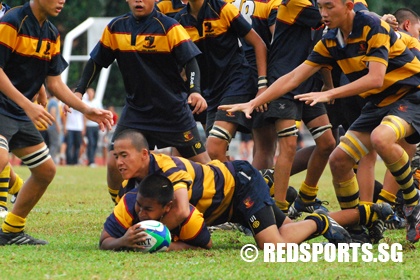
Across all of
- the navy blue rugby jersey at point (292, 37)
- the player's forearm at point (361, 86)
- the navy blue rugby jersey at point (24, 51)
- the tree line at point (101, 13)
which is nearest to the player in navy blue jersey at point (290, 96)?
the navy blue rugby jersey at point (292, 37)

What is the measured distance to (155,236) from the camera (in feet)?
21.1

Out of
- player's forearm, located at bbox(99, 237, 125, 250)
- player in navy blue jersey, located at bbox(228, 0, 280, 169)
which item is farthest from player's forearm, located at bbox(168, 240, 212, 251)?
player in navy blue jersey, located at bbox(228, 0, 280, 169)

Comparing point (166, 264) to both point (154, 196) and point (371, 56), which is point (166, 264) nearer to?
point (154, 196)

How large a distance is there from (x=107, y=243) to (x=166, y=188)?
2.27ft

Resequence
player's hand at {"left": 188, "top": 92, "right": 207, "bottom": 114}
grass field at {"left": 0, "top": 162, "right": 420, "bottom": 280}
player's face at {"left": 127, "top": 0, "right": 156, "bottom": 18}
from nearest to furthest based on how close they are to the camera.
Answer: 1. grass field at {"left": 0, "top": 162, "right": 420, "bottom": 280}
2. player's hand at {"left": 188, "top": 92, "right": 207, "bottom": 114}
3. player's face at {"left": 127, "top": 0, "right": 156, "bottom": 18}

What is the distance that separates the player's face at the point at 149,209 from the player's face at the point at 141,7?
2227 mm

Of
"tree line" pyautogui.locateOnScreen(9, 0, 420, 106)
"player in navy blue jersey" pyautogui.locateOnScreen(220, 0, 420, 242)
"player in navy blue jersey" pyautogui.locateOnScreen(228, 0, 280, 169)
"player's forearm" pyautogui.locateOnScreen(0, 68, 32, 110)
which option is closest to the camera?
"player's forearm" pyautogui.locateOnScreen(0, 68, 32, 110)

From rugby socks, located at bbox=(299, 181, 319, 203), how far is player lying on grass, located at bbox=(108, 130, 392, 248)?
2377 mm

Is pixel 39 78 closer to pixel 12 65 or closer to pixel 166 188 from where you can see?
pixel 12 65

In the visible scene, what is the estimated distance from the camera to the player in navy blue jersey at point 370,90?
7.18 m

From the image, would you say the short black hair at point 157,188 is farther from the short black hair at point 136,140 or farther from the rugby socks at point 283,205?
the rugby socks at point 283,205

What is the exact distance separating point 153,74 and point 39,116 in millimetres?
1593

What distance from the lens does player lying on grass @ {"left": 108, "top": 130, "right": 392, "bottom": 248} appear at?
22.1 ft

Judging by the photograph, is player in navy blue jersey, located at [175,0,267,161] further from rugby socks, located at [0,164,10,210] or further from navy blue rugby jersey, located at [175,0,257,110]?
rugby socks, located at [0,164,10,210]
